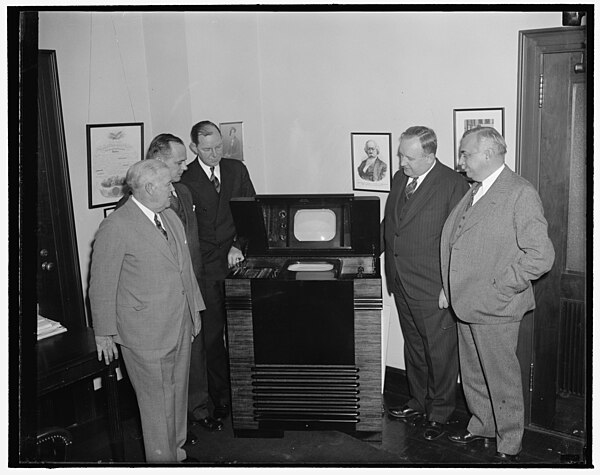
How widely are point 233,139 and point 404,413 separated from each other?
5.86 feet

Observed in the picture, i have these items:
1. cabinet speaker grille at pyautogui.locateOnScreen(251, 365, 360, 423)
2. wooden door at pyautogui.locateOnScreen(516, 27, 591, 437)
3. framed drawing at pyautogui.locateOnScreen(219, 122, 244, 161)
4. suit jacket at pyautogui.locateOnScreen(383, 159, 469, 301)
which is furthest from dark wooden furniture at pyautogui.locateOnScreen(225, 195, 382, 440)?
wooden door at pyautogui.locateOnScreen(516, 27, 591, 437)

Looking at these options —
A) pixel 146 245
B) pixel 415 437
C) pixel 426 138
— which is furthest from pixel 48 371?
pixel 426 138

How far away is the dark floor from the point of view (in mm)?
3195

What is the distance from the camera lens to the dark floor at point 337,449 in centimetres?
320

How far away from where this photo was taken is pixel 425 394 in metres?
3.62

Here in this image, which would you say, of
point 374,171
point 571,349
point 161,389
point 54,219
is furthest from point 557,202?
point 54,219

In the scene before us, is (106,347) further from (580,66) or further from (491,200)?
(580,66)

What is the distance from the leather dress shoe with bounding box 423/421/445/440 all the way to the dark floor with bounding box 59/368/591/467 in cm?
3

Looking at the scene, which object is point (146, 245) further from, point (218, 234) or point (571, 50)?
point (571, 50)

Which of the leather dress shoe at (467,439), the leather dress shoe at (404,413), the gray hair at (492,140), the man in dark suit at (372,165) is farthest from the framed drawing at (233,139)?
the leather dress shoe at (467,439)

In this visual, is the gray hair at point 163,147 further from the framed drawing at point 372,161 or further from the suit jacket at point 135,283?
the framed drawing at point 372,161

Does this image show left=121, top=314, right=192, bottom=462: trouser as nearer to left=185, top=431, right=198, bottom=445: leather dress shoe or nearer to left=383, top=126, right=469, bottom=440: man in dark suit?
left=185, top=431, right=198, bottom=445: leather dress shoe

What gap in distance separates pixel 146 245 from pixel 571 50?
2.02m

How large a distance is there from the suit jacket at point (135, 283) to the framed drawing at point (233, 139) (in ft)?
3.26
